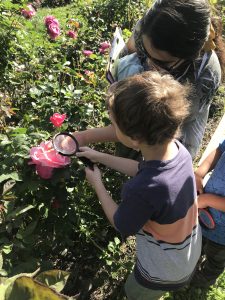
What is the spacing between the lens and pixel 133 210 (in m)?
1.49

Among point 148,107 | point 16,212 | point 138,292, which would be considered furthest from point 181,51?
point 138,292

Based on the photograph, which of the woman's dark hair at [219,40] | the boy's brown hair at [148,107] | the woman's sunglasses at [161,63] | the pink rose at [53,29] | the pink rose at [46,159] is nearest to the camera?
the boy's brown hair at [148,107]

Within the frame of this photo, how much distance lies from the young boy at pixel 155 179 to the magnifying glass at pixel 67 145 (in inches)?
1.4

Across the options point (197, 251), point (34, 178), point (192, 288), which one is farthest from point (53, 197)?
point (192, 288)

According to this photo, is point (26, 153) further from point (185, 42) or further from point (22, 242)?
point (185, 42)

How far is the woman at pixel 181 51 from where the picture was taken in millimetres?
1719

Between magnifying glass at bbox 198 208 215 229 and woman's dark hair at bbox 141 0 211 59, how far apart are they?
36.9 inches

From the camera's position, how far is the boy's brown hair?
1.38m

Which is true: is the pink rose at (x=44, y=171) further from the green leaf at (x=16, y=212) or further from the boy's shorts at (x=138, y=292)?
the boy's shorts at (x=138, y=292)

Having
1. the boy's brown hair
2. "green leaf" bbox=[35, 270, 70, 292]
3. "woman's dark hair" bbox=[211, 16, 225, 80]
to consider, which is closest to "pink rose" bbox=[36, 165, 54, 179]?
the boy's brown hair

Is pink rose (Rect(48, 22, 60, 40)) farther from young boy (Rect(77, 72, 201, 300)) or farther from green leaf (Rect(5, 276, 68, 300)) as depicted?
green leaf (Rect(5, 276, 68, 300))

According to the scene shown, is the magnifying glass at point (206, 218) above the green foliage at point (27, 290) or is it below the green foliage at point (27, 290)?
below

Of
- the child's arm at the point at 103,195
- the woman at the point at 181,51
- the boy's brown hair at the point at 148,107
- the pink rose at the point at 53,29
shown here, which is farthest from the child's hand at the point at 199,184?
the pink rose at the point at 53,29

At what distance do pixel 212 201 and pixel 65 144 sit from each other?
0.88 m
